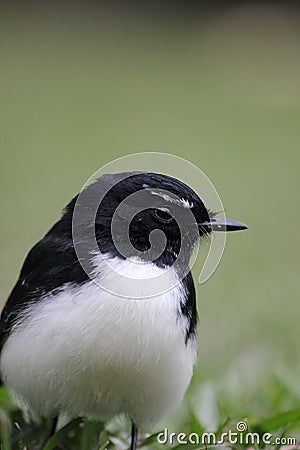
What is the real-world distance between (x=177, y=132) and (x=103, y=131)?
495 mm

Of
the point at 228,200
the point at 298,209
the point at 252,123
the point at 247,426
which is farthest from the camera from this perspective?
the point at 252,123

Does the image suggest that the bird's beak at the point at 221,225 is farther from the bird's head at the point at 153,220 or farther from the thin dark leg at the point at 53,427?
the thin dark leg at the point at 53,427

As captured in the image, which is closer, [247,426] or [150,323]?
[150,323]

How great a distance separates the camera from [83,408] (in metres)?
1.27

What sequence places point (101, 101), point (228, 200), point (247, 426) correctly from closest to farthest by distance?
point (247, 426) → point (228, 200) → point (101, 101)

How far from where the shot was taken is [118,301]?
1.12 meters

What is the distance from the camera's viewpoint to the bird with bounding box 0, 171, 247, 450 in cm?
113

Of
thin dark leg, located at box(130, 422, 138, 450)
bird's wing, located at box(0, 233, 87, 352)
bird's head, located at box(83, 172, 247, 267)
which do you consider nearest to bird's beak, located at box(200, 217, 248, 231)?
bird's head, located at box(83, 172, 247, 267)

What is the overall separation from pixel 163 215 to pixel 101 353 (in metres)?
0.20

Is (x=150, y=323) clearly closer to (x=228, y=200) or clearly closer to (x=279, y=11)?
(x=228, y=200)

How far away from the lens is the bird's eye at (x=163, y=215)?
1.13 m

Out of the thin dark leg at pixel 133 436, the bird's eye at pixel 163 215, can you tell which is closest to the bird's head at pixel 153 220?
the bird's eye at pixel 163 215

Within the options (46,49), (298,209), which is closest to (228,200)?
(298,209)

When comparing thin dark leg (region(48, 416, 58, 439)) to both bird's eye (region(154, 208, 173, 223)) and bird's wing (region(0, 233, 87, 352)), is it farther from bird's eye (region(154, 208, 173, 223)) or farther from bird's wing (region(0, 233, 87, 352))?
bird's eye (region(154, 208, 173, 223))
